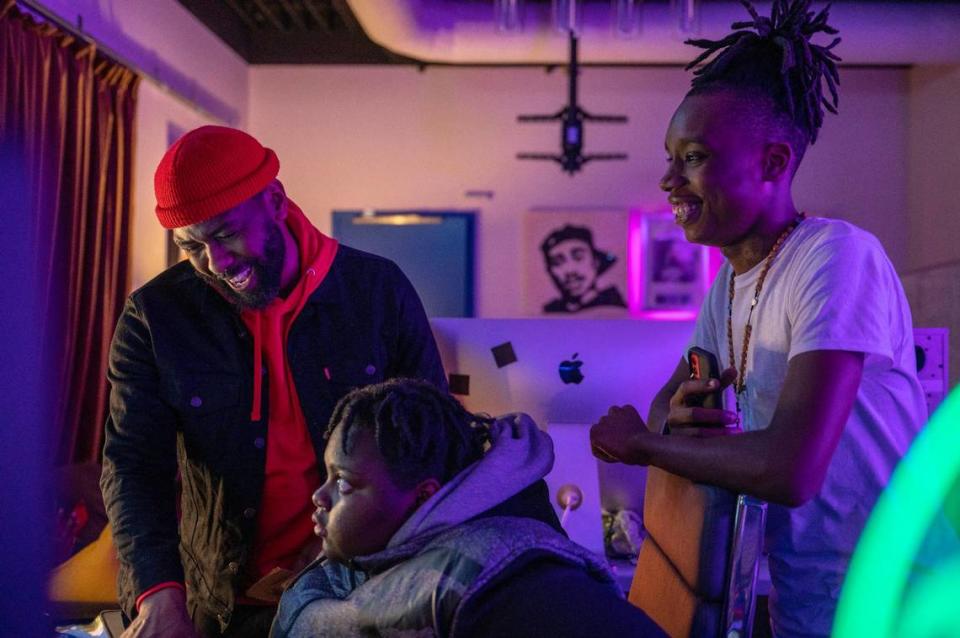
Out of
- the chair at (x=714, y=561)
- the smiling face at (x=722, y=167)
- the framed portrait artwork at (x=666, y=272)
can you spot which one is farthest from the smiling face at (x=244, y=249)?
the framed portrait artwork at (x=666, y=272)

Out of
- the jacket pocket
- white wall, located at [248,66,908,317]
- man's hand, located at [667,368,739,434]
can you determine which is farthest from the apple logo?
white wall, located at [248,66,908,317]

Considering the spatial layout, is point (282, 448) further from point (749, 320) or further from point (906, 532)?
point (906, 532)

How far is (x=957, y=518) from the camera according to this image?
1126mm

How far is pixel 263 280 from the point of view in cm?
172

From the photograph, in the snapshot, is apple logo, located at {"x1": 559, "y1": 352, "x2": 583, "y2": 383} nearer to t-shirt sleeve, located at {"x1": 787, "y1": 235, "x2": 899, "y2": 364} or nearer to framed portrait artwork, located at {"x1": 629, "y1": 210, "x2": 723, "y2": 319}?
t-shirt sleeve, located at {"x1": 787, "y1": 235, "x2": 899, "y2": 364}

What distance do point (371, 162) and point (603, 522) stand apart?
5.09 meters

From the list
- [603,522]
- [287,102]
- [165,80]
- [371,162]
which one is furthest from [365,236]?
[603,522]

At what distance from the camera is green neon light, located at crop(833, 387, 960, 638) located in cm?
102

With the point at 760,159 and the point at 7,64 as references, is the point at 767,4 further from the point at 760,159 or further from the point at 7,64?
the point at 760,159

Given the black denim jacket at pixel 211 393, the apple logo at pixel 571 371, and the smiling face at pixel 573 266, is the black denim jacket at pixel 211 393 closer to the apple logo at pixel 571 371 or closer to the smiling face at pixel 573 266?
the apple logo at pixel 571 371

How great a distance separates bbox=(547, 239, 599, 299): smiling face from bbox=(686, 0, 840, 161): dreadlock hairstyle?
535cm

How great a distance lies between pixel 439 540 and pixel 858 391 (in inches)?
24.7

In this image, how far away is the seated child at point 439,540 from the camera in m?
0.94

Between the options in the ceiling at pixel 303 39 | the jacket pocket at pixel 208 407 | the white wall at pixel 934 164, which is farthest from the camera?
the ceiling at pixel 303 39
